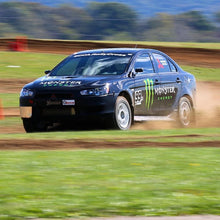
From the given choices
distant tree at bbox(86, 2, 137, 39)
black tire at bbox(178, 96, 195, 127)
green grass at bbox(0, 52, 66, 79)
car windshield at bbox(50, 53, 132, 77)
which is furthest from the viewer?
distant tree at bbox(86, 2, 137, 39)

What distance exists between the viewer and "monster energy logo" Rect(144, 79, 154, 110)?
12.5 m

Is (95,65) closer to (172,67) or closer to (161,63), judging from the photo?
(161,63)

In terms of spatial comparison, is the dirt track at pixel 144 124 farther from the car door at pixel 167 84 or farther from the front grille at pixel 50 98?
the front grille at pixel 50 98

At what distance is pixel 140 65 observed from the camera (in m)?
12.5

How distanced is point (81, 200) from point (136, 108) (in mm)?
6226

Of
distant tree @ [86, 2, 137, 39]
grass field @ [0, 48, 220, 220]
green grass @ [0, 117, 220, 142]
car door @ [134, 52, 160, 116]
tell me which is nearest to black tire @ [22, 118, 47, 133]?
green grass @ [0, 117, 220, 142]

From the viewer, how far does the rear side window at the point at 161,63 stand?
13.0 metres

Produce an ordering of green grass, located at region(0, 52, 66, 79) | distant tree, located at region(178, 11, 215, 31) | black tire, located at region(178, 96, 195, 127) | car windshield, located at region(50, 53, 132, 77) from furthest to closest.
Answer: distant tree, located at region(178, 11, 215, 31) → green grass, located at region(0, 52, 66, 79) → black tire, located at region(178, 96, 195, 127) → car windshield, located at region(50, 53, 132, 77)

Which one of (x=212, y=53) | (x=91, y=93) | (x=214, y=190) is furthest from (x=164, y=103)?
(x=212, y=53)

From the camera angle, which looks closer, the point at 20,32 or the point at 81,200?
the point at 81,200

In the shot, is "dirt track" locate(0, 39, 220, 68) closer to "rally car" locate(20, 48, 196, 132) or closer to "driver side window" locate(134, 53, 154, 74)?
"rally car" locate(20, 48, 196, 132)

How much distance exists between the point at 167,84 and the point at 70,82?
2.41 meters

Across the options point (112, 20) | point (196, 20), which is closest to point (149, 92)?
point (112, 20)

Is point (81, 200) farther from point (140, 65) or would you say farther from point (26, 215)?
point (140, 65)
